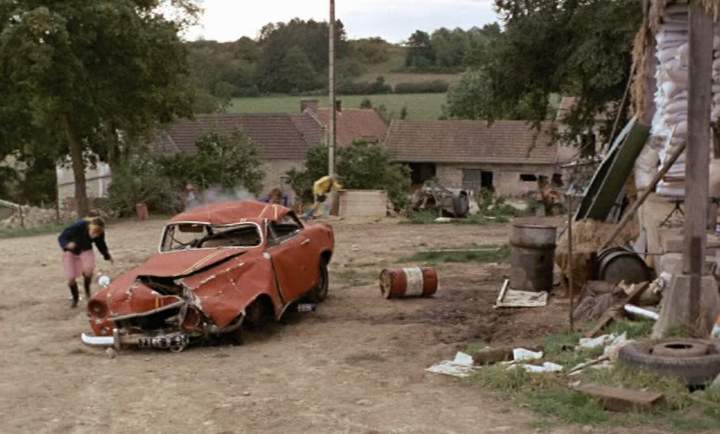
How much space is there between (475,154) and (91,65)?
107ft

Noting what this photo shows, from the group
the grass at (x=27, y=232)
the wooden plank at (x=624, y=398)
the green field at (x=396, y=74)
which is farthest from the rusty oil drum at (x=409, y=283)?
the green field at (x=396, y=74)

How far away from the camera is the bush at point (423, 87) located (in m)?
108

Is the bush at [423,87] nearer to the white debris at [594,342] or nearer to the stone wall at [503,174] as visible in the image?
the stone wall at [503,174]

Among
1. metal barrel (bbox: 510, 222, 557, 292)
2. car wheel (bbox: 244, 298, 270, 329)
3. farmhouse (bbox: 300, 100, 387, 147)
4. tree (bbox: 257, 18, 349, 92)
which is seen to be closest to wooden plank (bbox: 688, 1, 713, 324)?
metal barrel (bbox: 510, 222, 557, 292)

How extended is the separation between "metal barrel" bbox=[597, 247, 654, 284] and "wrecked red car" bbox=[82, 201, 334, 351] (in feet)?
13.5

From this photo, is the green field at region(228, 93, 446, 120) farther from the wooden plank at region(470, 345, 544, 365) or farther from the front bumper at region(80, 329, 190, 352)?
the wooden plank at region(470, 345, 544, 365)

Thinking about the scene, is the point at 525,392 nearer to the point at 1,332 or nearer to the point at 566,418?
the point at 566,418

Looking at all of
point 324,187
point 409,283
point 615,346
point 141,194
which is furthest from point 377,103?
point 615,346

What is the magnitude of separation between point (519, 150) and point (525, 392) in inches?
2136

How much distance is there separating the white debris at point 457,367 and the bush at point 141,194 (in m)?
26.1

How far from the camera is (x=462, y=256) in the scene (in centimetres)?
2020

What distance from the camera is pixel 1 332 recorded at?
1321cm

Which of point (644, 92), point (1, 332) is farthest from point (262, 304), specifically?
point (644, 92)

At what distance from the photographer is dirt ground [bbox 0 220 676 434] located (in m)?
8.48
